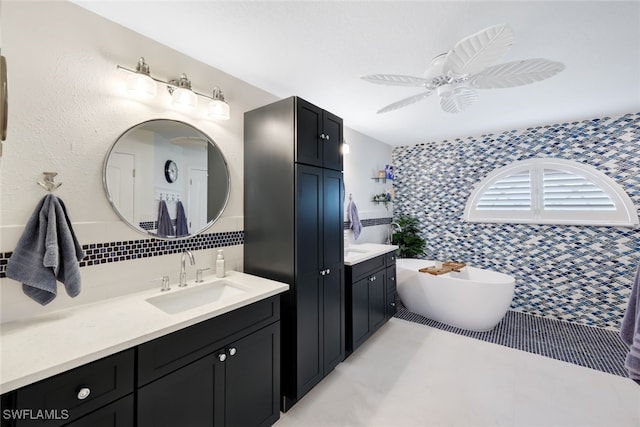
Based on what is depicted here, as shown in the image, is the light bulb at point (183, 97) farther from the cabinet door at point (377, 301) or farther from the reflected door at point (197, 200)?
the cabinet door at point (377, 301)

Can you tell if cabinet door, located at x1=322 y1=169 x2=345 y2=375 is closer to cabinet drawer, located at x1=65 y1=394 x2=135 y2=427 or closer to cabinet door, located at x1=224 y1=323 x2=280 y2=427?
cabinet door, located at x1=224 y1=323 x2=280 y2=427

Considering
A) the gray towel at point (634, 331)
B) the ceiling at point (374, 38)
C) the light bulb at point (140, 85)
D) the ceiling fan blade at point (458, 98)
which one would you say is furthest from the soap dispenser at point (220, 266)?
the gray towel at point (634, 331)

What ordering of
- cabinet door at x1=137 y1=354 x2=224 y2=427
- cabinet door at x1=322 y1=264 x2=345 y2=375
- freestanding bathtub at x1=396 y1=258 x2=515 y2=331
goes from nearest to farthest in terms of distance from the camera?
cabinet door at x1=137 y1=354 x2=224 y2=427 < cabinet door at x1=322 y1=264 x2=345 y2=375 < freestanding bathtub at x1=396 y1=258 x2=515 y2=331

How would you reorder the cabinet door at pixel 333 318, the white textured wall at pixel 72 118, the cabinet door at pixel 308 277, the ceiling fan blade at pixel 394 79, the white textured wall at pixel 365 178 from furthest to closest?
the white textured wall at pixel 365 178, the cabinet door at pixel 333 318, the cabinet door at pixel 308 277, the ceiling fan blade at pixel 394 79, the white textured wall at pixel 72 118

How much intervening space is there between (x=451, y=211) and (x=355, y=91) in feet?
8.59

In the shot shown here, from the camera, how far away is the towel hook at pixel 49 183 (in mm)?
1271

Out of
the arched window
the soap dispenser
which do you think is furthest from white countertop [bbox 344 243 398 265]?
the arched window

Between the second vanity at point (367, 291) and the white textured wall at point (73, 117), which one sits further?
the second vanity at point (367, 291)

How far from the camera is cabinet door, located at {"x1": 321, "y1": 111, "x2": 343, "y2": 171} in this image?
2.13m

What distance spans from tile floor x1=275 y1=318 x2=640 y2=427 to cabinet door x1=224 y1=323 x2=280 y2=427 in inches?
11.1

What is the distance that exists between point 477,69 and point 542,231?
295 cm

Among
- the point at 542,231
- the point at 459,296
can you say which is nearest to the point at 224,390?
the point at 459,296

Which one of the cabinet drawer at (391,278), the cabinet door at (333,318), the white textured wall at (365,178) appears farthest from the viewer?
the white textured wall at (365,178)

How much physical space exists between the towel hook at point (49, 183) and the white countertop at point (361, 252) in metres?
2.03
